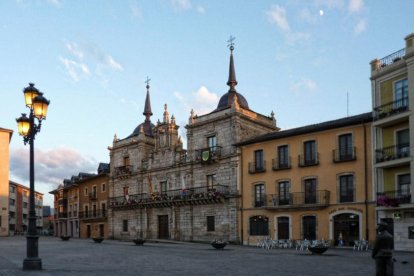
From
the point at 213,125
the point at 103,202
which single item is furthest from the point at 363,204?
the point at 103,202

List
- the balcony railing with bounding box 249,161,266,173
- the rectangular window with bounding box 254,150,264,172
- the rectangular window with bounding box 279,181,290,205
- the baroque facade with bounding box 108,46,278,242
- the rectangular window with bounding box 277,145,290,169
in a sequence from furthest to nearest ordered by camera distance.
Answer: the baroque facade with bounding box 108,46,278,242
the rectangular window with bounding box 254,150,264,172
the balcony railing with bounding box 249,161,266,173
the rectangular window with bounding box 277,145,290,169
the rectangular window with bounding box 279,181,290,205

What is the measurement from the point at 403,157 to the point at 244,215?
1534 cm

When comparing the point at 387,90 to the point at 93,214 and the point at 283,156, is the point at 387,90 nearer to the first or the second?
the point at 283,156

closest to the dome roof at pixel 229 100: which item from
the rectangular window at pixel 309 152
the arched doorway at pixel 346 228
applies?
the rectangular window at pixel 309 152

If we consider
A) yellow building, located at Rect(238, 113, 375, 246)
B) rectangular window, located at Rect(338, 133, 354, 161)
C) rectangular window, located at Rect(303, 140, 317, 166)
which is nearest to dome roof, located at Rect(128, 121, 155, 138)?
yellow building, located at Rect(238, 113, 375, 246)

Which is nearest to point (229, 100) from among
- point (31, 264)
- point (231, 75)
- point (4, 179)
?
point (231, 75)

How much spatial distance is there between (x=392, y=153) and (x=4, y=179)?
48571 mm

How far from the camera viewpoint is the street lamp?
51.4 feet

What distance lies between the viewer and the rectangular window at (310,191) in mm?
36938

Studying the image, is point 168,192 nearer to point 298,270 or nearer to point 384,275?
point 298,270

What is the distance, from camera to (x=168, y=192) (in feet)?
162

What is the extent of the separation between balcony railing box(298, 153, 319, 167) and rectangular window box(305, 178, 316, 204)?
3.85ft

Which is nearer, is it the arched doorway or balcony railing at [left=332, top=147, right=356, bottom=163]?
the arched doorway

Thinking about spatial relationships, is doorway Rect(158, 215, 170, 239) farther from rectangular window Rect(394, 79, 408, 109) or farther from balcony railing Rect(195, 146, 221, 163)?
rectangular window Rect(394, 79, 408, 109)
